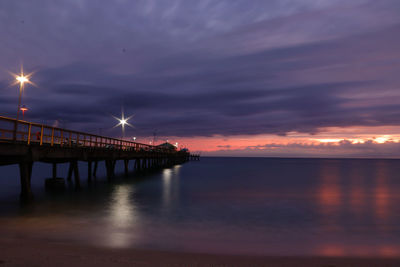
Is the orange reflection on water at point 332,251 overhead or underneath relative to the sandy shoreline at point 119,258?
underneath

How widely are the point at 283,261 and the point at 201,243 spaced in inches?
134

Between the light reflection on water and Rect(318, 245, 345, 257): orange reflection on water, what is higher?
the light reflection on water

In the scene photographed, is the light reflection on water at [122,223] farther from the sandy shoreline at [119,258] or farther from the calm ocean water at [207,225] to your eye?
the sandy shoreline at [119,258]

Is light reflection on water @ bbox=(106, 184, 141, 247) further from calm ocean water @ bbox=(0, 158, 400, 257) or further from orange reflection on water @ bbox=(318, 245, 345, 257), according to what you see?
orange reflection on water @ bbox=(318, 245, 345, 257)

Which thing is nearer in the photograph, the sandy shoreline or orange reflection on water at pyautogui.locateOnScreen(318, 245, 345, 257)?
the sandy shoreline

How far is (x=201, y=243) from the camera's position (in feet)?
37.9

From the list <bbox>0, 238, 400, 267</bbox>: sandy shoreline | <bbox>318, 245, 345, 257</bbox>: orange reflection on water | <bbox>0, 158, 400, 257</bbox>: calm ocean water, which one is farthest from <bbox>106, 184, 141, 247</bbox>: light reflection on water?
<bbox>318, 245, 345, 257</bbox>: orange reflection on water

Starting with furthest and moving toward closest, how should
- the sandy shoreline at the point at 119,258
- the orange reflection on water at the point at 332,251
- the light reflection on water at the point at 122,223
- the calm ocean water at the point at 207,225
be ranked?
the light reflection on water at the point at 122,223
the calm ocean water at the point at 207,225
the orange reflection on water at the point at 332,251
the sandy shoreline at the point at 119,258

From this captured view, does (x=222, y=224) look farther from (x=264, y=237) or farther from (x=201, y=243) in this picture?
(x=201, y=243)

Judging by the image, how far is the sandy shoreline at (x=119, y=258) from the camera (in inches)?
308

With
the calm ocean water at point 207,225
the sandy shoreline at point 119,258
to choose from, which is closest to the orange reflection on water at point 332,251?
the calm ocean water at point 207,225

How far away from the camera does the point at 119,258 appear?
27.9ft

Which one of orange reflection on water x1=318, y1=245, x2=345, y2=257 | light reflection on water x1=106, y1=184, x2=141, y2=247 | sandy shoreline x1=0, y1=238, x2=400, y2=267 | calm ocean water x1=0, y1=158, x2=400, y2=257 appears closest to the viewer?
sandy shoreline x1=0, y1=238, x2=400, y2=267

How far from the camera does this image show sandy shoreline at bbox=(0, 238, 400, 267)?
7.83 m
